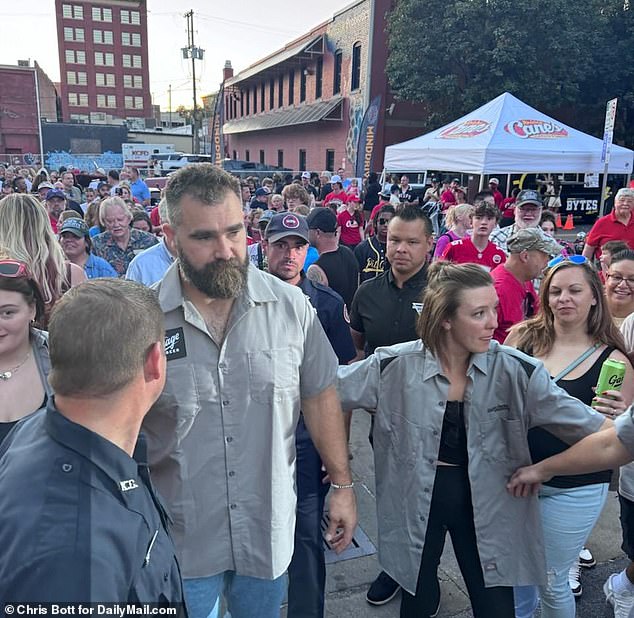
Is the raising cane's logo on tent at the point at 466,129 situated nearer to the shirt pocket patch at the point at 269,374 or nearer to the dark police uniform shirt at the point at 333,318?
the dark police uniform shirt at the point at 333,318

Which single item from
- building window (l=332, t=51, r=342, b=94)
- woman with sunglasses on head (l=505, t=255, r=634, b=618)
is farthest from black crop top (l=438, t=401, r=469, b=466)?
building window (l=332, t=51, r=342, b=94)

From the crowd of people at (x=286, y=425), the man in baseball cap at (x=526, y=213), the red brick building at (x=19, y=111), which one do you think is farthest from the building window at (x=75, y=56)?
the crowd of people at (x=286, y=425)

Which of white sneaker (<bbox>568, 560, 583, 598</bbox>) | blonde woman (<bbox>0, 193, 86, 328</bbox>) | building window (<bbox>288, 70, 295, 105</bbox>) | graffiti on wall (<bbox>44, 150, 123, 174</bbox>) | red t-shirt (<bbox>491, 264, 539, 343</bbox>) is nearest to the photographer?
white sneaker (<bbox>568, 560, 583, 598</bbox>)

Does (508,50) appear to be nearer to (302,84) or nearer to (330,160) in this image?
(330,160)

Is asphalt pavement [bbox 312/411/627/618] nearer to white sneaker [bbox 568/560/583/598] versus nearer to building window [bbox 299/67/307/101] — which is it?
white sneaker [bbox 568/560/583/598]

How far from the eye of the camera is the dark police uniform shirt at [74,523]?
100cm

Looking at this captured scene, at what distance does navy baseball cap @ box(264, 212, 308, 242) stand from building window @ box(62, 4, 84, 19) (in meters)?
87.0

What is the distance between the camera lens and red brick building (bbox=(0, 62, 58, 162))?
1790 inches

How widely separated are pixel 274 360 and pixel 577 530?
1622 millimetres

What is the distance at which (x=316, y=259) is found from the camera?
5.35 metres

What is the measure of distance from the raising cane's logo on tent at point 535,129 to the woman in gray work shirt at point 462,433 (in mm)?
8412

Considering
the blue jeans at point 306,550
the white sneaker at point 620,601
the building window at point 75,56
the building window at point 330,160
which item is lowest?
the white sneaker at point 620,601

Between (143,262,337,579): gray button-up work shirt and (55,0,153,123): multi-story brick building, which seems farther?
(55,0,153,123): multi-story brick building

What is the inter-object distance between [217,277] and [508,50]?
20.7 meters
